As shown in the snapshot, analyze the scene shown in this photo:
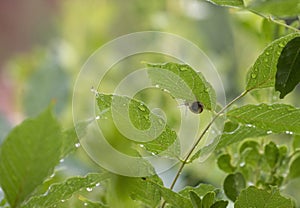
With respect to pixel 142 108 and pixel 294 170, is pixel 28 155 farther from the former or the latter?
pixel 294 170

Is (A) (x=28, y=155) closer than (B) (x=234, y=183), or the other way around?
(A) (x=28, y=155)

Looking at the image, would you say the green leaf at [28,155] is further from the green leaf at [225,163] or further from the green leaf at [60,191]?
the green leaf at [225,163]

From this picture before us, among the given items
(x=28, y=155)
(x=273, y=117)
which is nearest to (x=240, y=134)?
(x=273, y=117)

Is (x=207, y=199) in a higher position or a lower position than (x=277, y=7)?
lower

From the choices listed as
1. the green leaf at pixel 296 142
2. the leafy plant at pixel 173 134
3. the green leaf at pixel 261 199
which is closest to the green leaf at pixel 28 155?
the leafy plant at pixel 173 134

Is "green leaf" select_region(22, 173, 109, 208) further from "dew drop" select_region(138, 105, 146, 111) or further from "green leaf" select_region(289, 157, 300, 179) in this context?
"green leaf" select_region(289, 157, 300, 179)

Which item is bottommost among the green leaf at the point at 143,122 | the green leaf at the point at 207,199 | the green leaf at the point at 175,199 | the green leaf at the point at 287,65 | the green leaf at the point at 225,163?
the green leaf at the point at 175,199
